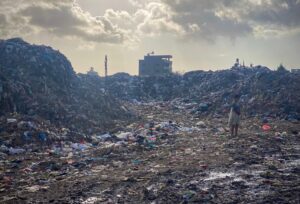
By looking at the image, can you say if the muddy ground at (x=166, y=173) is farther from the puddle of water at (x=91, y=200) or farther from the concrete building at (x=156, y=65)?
the concrete building at (x=156, y=65)

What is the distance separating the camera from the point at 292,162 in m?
8.67

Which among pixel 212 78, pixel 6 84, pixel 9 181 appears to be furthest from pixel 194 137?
pixel 212 78

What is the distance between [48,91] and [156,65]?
95.2 feet

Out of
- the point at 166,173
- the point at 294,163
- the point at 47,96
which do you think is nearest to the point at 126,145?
the point at 166,173

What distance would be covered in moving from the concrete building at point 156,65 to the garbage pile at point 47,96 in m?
24.0

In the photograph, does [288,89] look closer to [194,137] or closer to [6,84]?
[194,137]

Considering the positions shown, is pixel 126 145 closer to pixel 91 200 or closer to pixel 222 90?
pixel 91 200

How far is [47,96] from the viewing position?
57.1 feet

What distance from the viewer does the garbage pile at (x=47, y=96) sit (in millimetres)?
15156

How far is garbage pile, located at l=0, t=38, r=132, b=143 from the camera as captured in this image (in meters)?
15.2

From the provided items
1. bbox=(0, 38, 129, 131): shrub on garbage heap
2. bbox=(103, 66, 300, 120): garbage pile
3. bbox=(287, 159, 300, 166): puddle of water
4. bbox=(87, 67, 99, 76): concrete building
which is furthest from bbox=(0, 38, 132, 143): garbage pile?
bbox=(87, 67, 99, 76): concrete building

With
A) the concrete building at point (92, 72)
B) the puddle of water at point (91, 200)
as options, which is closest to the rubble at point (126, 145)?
the puddle of water at point (91, 200)

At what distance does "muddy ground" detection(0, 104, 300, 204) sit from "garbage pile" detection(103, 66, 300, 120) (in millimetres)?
7164

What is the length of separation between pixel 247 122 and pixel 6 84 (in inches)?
431
